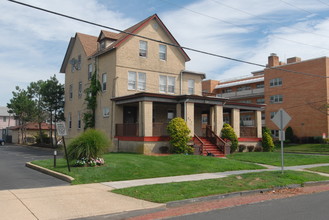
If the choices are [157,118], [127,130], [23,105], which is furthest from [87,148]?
[23,105]

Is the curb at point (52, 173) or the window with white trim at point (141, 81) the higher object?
the window with white trim at point (141, 81)

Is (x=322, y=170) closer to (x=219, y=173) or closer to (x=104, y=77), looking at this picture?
(x=219, y=173)

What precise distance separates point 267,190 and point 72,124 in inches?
994

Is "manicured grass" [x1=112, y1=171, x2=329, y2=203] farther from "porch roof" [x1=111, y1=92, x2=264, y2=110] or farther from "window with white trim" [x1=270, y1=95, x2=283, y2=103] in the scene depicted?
"window with white trim" [x1=270, y1=95, x2=283, y2=103]

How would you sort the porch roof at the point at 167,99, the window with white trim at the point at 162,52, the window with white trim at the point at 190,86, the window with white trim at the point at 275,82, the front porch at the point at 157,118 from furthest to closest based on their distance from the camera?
1. the window with white trim at the point at 275,82
2. the window with white trim at the point at 190,86
3. the window with white trim at the point at 162,52
4. the porch roof at the point at 167,99
5. the front porch at the point at 157,118

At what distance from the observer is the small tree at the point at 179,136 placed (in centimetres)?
2206

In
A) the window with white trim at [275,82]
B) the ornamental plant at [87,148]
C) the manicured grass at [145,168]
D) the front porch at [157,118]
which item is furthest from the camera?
the window with white trim at [275,82]

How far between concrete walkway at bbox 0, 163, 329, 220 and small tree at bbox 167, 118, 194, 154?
35.2 ft

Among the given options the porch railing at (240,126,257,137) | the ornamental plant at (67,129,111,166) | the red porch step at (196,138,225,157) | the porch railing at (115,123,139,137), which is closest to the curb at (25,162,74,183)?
the ornamental plant at (67,129,111,166)

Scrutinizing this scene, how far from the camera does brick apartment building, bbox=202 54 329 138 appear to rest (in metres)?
46.1

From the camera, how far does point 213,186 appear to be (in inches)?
454

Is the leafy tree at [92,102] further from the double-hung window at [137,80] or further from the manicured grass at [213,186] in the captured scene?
the manicured grass at [213,186]

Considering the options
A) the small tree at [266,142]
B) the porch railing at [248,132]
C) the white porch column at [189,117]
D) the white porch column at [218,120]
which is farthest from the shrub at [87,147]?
the small tree at [266,142]

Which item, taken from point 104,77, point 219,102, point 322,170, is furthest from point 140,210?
point 104,77
